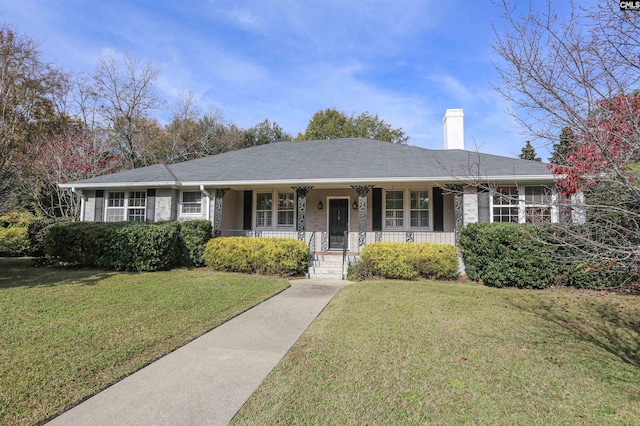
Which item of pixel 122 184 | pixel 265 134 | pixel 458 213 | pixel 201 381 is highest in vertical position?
pixel 265 134

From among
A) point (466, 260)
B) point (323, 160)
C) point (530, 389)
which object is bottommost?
point (530, 389)

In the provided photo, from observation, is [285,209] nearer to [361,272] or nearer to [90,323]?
[361,272]

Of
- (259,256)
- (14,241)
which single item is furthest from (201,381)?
(14,241)

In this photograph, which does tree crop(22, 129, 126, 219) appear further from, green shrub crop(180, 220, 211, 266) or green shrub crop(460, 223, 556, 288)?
green shrub crop(460, 223, 556, 288)

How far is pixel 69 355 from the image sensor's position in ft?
12.7

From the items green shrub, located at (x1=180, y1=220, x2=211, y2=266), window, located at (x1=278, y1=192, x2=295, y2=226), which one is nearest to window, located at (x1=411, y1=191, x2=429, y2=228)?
window, located at (x1=278, y1=192, x2=295, y2=226)

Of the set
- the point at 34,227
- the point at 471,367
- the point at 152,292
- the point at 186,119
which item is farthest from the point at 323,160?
the point at 186,119

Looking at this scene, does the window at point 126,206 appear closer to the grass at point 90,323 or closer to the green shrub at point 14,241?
the grass at point 90,323

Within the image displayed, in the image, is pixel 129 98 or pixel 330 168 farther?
pixel 129 98

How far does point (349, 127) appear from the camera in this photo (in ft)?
106

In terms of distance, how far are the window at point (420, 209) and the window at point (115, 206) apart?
37.0 ft

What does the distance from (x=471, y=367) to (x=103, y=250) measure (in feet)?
36.5

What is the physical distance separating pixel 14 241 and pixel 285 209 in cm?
1211

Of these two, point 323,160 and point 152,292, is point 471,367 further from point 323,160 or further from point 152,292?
point 323,160
